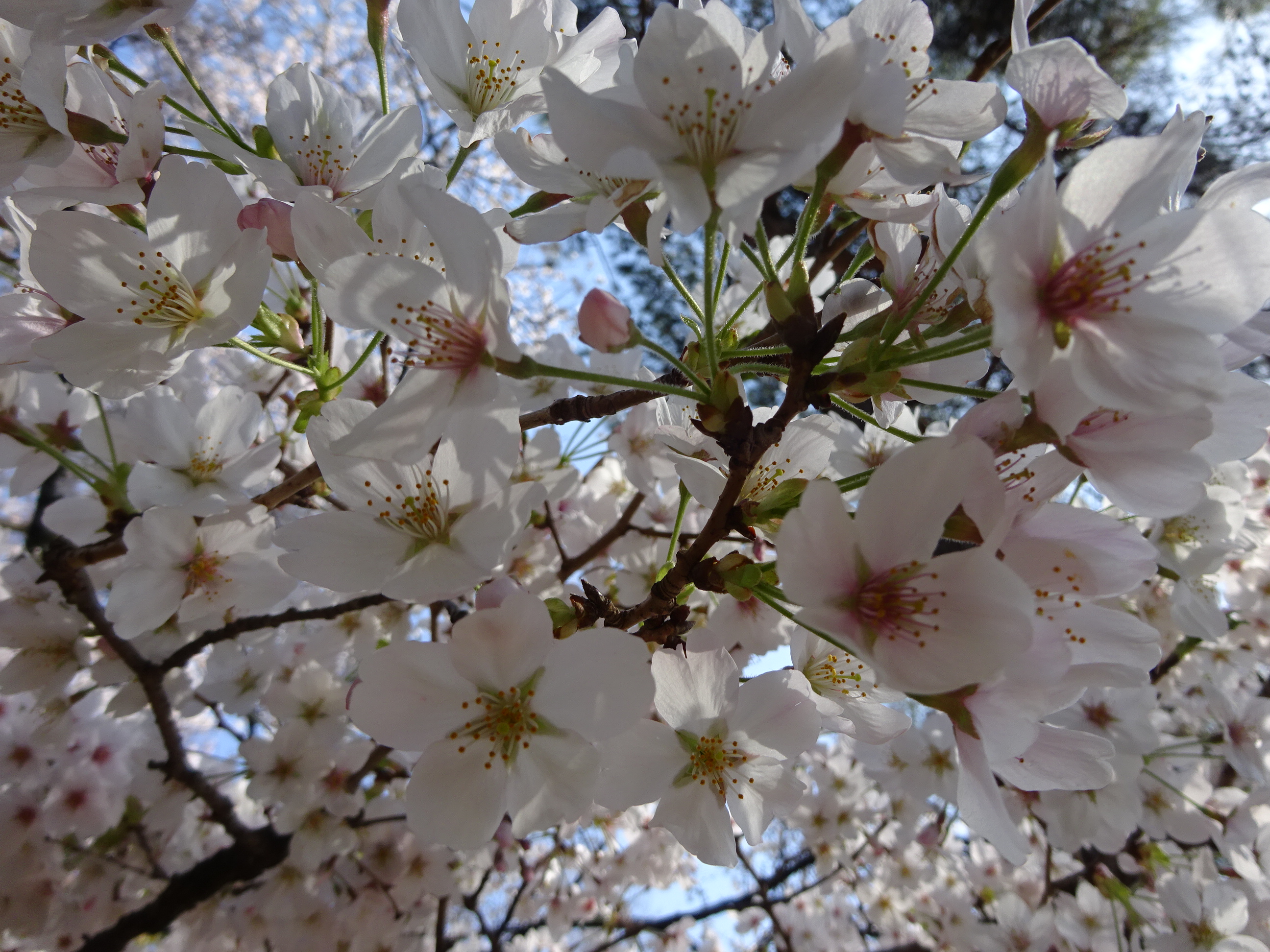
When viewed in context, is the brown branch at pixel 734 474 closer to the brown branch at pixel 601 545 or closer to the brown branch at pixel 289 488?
the brown branch at pixel 289 488

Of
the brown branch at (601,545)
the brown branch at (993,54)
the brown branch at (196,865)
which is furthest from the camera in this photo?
the brown branch at (196,865)

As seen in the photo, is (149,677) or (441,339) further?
(149,677)

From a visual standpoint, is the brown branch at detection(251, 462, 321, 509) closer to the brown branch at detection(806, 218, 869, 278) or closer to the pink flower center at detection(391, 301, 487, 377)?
the pink flower center at detection(391, 301, 487, 377)

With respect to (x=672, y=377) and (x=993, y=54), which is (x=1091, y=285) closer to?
(x=672, y=377)

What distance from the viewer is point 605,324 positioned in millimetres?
912

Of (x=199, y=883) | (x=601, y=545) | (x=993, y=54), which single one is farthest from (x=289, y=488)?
(x=199, y=883)

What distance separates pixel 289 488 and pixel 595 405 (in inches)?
22.8

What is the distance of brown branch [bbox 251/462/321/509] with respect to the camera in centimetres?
119

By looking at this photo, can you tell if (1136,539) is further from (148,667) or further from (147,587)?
(148,667)

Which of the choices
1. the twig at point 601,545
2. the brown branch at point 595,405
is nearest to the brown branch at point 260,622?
the twig at point 601,545

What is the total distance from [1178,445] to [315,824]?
247 cm

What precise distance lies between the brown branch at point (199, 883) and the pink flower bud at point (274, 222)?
227 cm

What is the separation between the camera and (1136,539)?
2.60 feet

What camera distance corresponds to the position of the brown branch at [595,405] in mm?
1089
